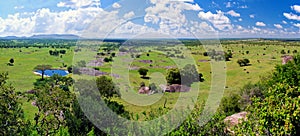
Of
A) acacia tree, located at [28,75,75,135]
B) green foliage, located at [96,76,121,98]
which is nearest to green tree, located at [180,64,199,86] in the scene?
green foliage, located at [96,76,121,98]

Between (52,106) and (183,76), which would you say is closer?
(52,106)

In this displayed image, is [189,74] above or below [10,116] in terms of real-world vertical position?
below

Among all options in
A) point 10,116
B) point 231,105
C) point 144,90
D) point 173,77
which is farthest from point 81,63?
point 10,116

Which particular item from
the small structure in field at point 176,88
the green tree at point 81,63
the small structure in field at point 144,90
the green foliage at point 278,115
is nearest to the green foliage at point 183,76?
the small structure in field at point 176,88

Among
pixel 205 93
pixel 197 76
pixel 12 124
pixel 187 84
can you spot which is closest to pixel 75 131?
pixel 12 124

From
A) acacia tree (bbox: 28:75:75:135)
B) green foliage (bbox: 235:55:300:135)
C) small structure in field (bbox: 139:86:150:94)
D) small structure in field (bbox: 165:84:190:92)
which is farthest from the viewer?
small structure in field (bbox: 165:84:190:92)

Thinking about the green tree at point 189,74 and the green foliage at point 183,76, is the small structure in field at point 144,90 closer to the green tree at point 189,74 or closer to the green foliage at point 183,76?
the green foliage at point 183,76

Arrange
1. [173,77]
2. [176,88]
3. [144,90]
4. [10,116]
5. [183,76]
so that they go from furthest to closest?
1. [183,76]
2. [173,77]
3. [176,88]
4. [144,90]
5. [10,116]

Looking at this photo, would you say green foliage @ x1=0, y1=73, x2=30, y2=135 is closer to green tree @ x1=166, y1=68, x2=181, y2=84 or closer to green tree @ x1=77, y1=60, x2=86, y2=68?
green tree @ x1=166, y1=68, x2=181, y2=84

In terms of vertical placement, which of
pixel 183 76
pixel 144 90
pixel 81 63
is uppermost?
pixel 81 63

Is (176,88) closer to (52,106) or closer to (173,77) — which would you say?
(173,77)

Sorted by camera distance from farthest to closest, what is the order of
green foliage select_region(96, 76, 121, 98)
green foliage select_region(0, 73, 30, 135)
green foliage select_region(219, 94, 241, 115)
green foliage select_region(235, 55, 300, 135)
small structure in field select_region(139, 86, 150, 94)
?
small structure in field select_region(139, 86, 150, 94) → green foliage select_region(96, 76, 121, 98) → green foliage select_region(219, 94, 241, 115) → green foliage select_region(0, 73, 30, 135) → green foliage select_region(235, 55, 300, 135)

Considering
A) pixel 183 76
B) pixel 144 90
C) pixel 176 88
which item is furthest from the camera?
pixel 183 76
